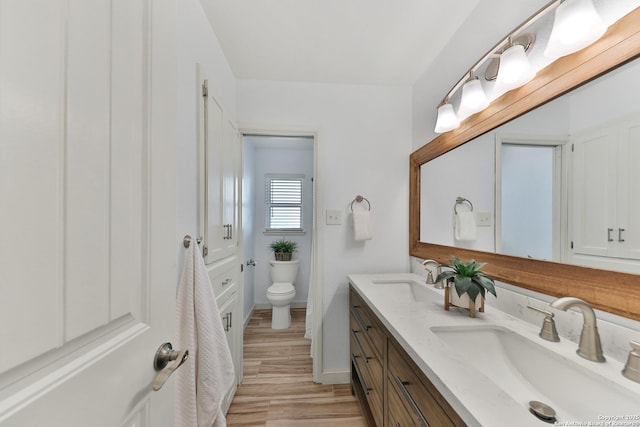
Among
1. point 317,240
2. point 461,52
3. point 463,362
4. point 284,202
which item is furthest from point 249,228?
point 463,362

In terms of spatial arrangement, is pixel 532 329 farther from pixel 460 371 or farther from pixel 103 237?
pixel 103 237

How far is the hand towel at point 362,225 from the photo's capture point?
1943 mm

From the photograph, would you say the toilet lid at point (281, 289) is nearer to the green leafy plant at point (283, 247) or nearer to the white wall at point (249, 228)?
the white wall at point (249, 228)

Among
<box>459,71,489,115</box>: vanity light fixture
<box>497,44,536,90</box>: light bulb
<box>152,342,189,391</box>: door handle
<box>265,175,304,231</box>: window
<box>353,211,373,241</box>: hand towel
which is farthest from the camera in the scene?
<box>265,175,304,231</box>: window

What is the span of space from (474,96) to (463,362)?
1175 millimetres

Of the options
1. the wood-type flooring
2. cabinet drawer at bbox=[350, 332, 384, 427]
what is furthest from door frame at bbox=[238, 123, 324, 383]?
cabinet drawer at bbox=[350, 332, 384, 427]

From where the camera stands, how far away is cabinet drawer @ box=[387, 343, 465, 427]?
677mm

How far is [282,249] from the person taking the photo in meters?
3.42

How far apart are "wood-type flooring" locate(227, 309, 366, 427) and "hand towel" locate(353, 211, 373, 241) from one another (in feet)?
3.79

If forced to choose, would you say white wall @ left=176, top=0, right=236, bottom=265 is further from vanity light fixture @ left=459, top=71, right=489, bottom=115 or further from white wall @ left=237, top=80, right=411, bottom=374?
vanity light fixture @ left=459, top=71, right=489, bottom=115

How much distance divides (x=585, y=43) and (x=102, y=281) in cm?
140

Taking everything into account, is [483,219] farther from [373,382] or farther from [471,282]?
[373,382]

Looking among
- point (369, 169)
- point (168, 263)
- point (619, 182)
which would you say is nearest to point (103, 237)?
point (168, 263)

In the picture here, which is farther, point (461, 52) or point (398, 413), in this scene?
point (461, 52)
